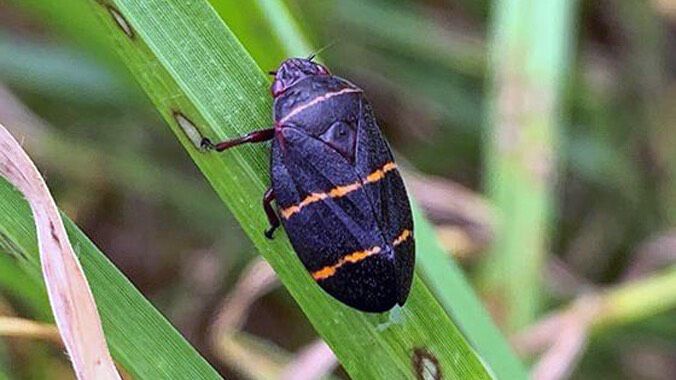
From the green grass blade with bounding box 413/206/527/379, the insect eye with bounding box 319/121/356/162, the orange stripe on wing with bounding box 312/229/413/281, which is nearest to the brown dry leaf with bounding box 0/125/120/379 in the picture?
the orange stripe on wing with bounding box 312/229/413/281

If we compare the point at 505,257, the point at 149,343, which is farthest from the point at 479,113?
the point at 149,343

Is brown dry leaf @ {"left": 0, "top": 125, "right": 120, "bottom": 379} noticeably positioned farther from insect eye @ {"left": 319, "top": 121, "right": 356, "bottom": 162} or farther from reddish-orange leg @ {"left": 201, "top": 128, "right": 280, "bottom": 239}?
insect eye @ {"left": 319, "top": 121, "right": 356, "bottom": 162}

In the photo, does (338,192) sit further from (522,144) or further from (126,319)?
(522,144)

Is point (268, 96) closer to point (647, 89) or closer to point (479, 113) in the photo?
point (479, 113)

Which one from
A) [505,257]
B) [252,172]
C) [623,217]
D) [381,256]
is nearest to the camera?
[252,172]

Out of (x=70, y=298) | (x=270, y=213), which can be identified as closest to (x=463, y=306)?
(x=270, y=213)

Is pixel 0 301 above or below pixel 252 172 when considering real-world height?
below

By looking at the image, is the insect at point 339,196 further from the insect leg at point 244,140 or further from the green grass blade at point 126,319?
the green grass blade at point 126,319
